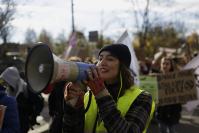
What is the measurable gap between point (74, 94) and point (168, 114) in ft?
17.0

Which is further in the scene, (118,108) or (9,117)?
(9,117)

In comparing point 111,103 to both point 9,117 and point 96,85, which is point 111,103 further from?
point 9,117

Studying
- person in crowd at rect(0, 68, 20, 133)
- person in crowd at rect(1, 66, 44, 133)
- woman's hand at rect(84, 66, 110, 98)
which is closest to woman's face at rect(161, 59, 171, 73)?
person in crowd at rect(1, 66, 44, 133)

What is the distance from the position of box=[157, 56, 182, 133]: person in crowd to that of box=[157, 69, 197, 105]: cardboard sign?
21cm

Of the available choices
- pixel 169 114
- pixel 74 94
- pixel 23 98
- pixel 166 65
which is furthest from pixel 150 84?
pixel 74 94

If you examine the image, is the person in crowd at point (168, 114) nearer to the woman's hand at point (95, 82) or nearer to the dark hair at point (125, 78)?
the dark hair at point (125, 78)

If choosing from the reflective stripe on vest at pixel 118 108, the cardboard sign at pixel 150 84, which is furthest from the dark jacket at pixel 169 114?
the reflective stripe on vest at pixel 118 108

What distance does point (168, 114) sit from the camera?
8102 mm

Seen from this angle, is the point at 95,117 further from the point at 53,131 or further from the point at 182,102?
the point at 182,102

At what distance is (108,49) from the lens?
11.0ft

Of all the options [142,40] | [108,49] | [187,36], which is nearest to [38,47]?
[108,49]

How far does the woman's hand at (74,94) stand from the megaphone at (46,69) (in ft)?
0.62

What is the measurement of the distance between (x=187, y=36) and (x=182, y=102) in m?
58.9

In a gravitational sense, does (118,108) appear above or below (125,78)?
below
